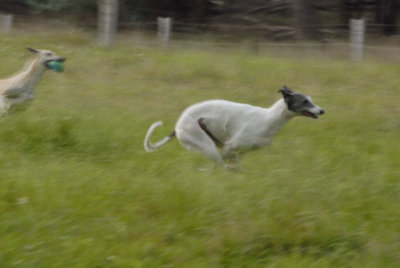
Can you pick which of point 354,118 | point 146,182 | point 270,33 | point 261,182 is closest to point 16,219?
point 146,182

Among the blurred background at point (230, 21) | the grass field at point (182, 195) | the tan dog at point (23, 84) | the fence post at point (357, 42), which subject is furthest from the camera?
the blurred background at point (230, 21)

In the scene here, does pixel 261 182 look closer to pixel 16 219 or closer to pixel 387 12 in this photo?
pixel 16 219

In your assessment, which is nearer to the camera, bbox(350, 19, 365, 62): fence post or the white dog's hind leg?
the white dog's hind leg

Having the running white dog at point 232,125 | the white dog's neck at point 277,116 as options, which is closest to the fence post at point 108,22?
the running white dog at point 232,125

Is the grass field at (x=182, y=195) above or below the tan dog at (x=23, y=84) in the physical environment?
below

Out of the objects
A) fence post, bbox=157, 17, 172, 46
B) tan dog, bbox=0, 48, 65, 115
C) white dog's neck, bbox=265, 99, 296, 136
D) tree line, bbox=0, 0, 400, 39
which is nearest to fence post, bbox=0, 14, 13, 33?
fence post, bbox=157, 17, 172, 46

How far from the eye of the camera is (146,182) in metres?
6.72

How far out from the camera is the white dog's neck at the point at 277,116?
7.91 metres

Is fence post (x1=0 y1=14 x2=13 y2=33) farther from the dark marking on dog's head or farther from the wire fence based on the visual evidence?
the dark marking on dog's head

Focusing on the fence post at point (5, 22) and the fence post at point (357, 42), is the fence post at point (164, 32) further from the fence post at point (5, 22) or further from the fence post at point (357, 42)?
the fence post at point (357, 42)

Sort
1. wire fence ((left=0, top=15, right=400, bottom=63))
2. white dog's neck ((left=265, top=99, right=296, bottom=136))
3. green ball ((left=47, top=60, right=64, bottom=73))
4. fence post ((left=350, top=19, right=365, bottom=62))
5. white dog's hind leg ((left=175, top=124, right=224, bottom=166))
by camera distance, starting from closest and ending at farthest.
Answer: white dog's hind leg ((left=175, top=124, right=224, bottom=166)) → white dog's neck ((left=265, top=99, right=296, bottom=136)) → green ball ((left=47, top=60, right=64, bottom=73)) → fence post ((left=350, top=19, right=365, bottom=62)) → wire fence ((left=0, top=15, right=400, bottom=63))

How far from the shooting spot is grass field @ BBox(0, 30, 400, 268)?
17.7 feet

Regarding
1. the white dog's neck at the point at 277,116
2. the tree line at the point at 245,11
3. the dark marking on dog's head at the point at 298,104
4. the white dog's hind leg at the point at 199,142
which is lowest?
the white dog's hind leg at the point at 199,142

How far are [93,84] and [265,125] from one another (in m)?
7.46
